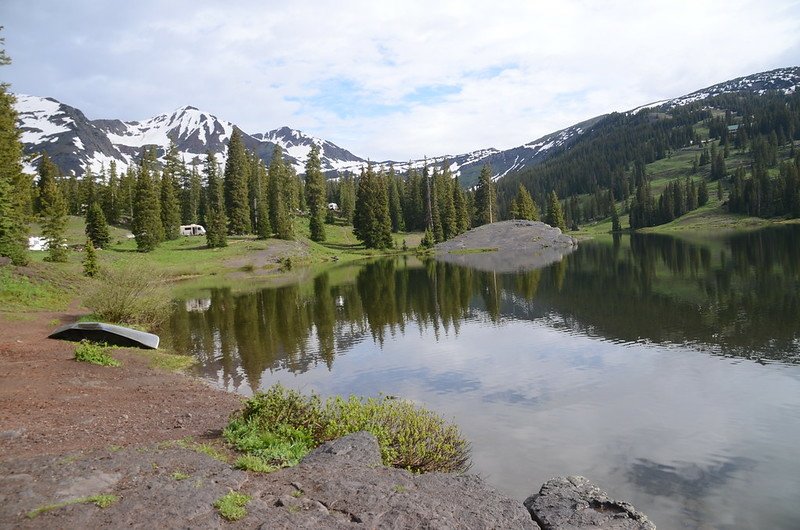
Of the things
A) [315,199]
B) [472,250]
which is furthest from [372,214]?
[472,250]

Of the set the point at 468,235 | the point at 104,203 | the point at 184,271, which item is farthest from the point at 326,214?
the point at 184,271

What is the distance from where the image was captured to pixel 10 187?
33.3 meters

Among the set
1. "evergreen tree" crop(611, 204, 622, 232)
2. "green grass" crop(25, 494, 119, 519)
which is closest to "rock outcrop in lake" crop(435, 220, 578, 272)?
"evergreen tree" crop(611, 204, 622, 232)

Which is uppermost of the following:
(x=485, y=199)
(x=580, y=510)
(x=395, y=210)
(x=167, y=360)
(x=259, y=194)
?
(x=259, y=194)

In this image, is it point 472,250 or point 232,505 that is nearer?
point 232,505

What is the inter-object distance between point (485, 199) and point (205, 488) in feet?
411

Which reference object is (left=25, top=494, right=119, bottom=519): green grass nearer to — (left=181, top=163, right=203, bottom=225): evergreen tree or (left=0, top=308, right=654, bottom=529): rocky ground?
(left=0, top=308, right=654, bottom=529): rocky ground

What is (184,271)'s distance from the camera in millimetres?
72812

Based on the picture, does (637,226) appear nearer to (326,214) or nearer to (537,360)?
(326,214)

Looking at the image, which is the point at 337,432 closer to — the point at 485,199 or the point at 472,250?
the point at 472,250

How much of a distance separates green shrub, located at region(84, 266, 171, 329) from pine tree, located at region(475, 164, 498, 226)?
103 meters

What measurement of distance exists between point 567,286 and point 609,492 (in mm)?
34753

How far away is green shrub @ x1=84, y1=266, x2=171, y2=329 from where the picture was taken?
29.7 metres

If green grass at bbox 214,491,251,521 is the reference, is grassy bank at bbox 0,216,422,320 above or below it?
above
